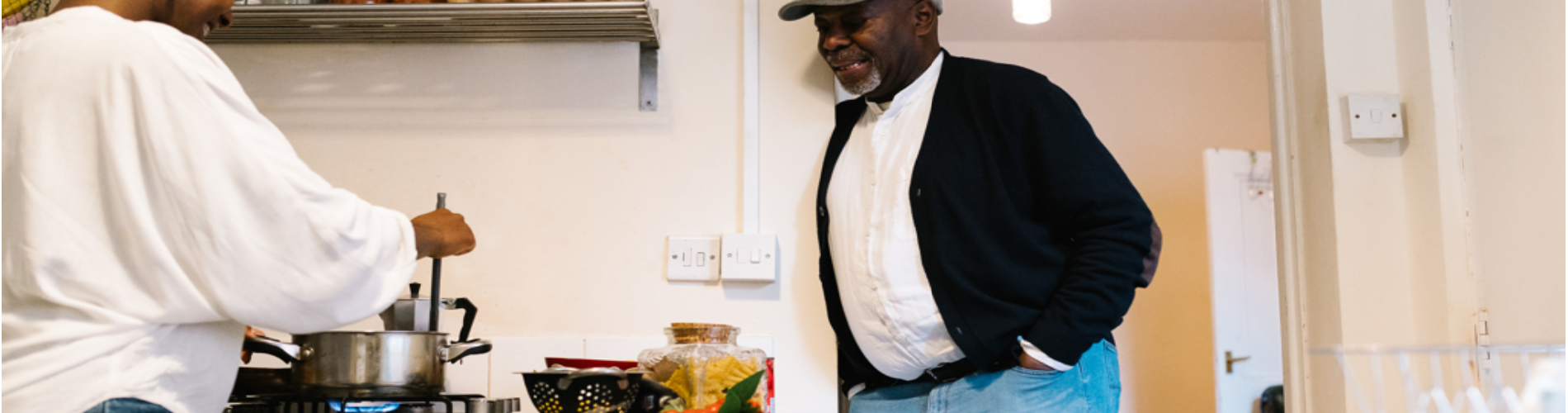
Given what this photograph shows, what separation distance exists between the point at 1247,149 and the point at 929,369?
2.91 metres

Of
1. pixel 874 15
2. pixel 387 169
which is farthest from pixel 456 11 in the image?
pixel 874 15

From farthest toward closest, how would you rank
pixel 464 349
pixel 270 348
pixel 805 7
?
pixel 805 7, pixel 464 349, pixel 270 348

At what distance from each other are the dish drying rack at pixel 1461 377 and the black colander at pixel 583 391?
0.66 m

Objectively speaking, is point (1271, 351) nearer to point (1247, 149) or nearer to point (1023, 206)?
point (1247, 149)

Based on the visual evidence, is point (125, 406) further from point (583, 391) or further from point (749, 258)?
point (749, 258)

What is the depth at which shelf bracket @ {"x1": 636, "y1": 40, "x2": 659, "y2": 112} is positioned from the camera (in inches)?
85.4

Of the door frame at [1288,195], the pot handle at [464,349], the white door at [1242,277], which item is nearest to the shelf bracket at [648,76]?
the pot handle at [464,349]

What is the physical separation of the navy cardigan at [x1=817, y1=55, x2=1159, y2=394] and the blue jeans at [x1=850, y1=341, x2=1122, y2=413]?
0.03m

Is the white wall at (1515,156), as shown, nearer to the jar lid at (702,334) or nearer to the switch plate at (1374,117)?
the switch plate at (1374,117)

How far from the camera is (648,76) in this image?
2.18 metres

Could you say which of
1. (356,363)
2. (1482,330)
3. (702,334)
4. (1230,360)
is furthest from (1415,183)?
(1230,360)

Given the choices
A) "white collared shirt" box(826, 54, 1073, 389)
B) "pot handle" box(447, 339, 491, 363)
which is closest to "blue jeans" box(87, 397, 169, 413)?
"pot handle" box(447, 339, 491, 363)

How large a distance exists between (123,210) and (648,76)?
1.25 m

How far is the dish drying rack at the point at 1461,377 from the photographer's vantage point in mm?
874
